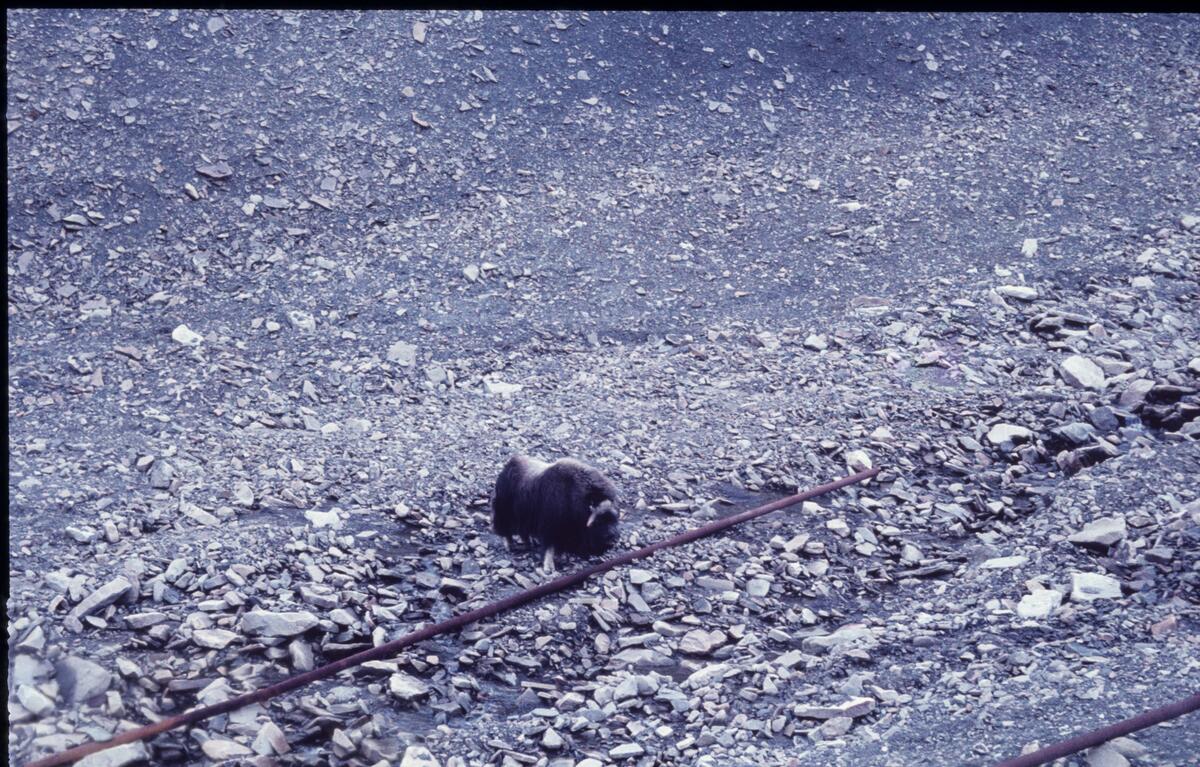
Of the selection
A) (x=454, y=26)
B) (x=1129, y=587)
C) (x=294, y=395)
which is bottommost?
(x=294, y=395)

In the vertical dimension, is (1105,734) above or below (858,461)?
above

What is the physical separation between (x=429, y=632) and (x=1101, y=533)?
10.2ft

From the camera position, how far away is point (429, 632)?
398 cm

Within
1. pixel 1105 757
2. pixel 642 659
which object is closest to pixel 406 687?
pixel 642 659

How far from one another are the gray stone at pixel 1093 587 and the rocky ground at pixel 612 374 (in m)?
0.02

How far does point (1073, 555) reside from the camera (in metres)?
4.30

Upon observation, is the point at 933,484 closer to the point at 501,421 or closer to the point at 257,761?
the point at 501,421

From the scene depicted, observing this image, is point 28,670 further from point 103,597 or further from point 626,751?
point 626,751

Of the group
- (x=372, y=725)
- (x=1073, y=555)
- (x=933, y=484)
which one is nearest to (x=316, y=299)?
(x=372, y=725)

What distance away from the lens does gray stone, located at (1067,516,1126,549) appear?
4324mm

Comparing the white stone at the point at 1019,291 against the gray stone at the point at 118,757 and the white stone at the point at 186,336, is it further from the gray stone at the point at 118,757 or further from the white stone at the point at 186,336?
the gray stone at the point at 118,757

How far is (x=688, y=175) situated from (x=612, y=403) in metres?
3.17

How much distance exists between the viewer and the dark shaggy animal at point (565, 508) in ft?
14.5

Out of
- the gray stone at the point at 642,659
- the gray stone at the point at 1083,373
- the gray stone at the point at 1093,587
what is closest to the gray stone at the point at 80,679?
the gray stone at the point at 642,659
